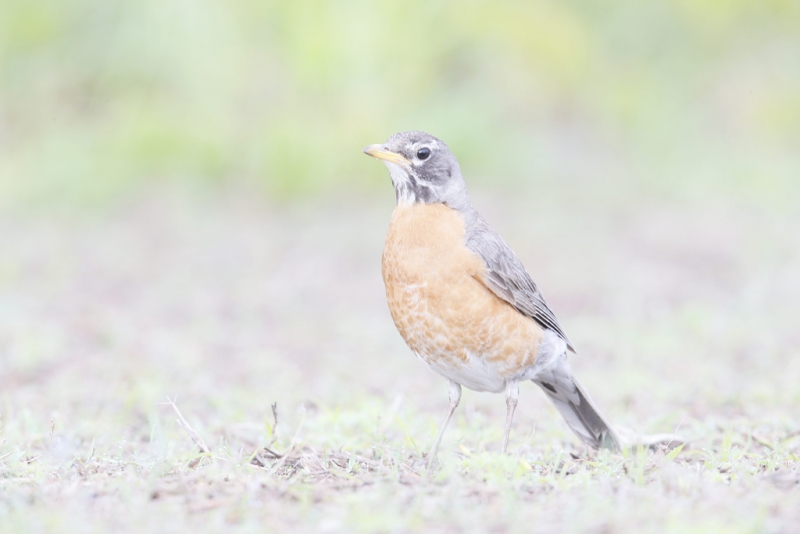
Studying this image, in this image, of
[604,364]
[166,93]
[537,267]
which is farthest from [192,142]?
[604,364]

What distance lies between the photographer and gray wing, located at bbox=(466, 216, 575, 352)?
521cm

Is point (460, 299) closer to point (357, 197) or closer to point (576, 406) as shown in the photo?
point (576, 406)

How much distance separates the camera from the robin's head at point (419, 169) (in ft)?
18.0

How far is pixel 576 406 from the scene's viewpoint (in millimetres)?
5617

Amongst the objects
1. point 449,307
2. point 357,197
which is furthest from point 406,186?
point 357,197

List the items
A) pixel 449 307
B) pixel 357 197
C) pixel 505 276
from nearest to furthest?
1. pixel 449 307
2. pixel 505 276
3. pixel 357 197

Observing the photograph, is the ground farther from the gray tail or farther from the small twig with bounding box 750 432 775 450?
the gray tail

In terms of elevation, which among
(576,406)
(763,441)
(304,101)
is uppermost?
(304,101)

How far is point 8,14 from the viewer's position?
12.2 m

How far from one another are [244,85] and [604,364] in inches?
262

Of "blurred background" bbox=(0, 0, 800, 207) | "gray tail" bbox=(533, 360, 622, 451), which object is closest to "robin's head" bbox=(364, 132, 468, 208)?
"gray tail" bbox=(533, 360, 622, 451)

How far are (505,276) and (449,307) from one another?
447 mm

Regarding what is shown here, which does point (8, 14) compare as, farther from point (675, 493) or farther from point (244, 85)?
point (675, 493)

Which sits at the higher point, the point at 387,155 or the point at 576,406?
the point at 387,155
